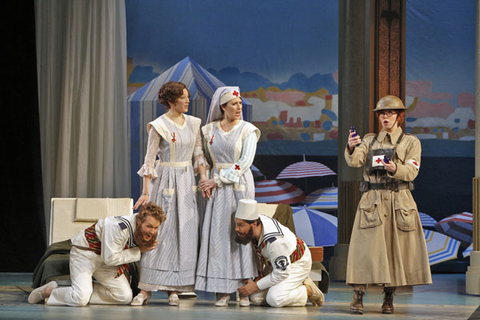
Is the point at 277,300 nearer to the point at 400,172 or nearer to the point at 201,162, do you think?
the point at 201,162

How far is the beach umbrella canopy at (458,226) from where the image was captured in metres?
9.02

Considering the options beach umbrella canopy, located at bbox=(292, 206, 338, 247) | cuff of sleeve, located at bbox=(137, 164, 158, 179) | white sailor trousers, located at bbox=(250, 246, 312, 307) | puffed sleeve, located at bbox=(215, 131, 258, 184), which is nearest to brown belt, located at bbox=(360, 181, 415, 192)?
white sailor trousers, located at bbox=(250, 246, 312, 307)

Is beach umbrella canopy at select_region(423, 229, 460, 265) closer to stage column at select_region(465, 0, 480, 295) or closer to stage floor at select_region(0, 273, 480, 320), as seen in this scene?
stage column at select_region(465, 0, 480, 295)

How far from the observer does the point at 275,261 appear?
209 inches

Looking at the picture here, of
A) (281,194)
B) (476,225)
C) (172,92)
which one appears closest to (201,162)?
(172,92)

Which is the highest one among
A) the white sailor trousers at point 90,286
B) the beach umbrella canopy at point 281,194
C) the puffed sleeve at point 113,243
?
the beach umbrella canopy at point 281,194

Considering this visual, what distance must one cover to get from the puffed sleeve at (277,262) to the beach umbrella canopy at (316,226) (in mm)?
3767

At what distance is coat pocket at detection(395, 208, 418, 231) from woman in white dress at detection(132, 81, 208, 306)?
1.43m

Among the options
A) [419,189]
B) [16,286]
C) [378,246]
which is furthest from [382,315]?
[419,189]

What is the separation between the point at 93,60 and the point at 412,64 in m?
3.78

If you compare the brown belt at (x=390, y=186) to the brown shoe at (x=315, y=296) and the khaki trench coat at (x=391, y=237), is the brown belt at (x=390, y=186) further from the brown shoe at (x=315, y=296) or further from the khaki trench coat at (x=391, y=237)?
the brown shoe at (x=315, y=296)

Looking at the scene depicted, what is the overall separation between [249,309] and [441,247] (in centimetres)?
446

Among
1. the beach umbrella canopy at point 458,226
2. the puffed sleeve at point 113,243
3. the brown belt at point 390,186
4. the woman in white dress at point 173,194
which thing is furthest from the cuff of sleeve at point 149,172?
the beach umbrella canopy at point 458,226

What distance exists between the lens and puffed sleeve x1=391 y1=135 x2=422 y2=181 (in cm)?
497
